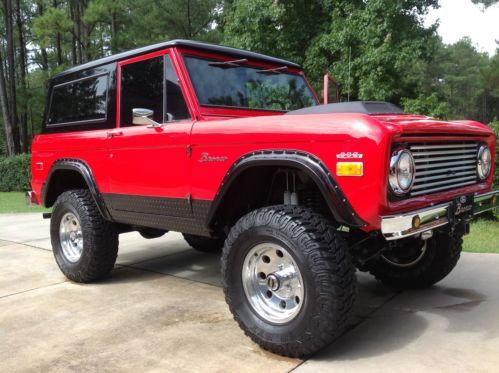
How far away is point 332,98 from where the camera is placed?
5.11 m

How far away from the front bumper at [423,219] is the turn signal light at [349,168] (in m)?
0.29

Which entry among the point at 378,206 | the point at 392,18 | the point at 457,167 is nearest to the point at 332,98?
the point at 457,167

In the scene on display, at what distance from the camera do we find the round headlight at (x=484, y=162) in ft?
11.4

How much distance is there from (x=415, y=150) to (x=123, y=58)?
273 cm

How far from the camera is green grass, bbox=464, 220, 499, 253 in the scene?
18.4 feet

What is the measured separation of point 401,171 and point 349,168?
31 centimetres

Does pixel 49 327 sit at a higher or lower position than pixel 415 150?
lower

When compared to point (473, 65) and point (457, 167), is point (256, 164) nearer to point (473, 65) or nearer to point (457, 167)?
point (457, 167)

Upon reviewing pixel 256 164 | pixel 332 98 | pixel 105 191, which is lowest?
pixel 105 191

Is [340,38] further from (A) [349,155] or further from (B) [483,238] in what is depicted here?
(A) [349,155]

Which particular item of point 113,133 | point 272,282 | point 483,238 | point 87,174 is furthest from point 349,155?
point 483,238

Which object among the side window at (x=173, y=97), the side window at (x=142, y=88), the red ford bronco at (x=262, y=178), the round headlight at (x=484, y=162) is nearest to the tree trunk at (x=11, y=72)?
the red ford bronco at (x=262, y=178)

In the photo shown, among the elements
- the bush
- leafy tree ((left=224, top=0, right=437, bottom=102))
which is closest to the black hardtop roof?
leafy tree ((left=224, top=0, right=437, bottom=102))

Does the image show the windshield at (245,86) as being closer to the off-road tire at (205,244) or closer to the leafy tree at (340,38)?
the off-road tire at (205,244)
